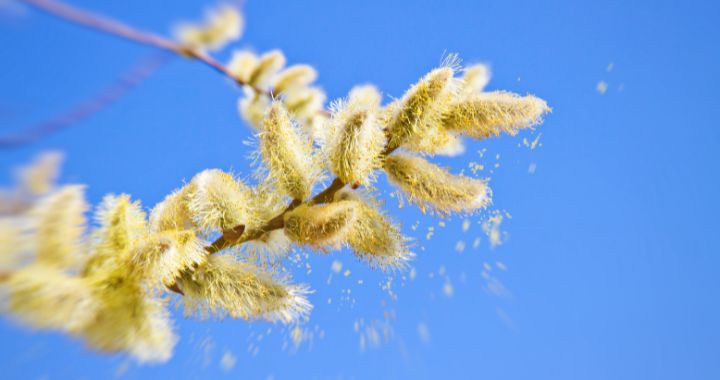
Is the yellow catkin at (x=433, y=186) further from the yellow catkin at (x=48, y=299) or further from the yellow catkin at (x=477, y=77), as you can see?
the yellow catkin at (x=48, y=299)

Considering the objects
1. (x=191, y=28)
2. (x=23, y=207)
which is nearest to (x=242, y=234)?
(x=23, y=207)

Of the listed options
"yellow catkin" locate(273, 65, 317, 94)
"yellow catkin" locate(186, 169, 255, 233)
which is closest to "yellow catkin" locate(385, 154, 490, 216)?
"yellow catkin" locate(186, 169, 255, 233)

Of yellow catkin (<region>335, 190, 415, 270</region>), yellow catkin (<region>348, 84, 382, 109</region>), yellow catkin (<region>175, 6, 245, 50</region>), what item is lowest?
yellow catkin (<region>335, 190, 415, 270</region>)

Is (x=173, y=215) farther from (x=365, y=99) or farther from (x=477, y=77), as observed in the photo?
(x=477, y=77)

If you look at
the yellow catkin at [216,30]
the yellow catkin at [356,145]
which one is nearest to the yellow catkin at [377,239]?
the yellow catkin at [356,145]

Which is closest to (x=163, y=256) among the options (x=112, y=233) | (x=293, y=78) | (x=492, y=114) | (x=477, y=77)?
(x=112, y=233)

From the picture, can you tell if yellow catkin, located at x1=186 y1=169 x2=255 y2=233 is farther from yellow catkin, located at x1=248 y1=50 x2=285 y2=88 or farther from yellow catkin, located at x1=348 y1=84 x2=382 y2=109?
yellow catkin, located at x1=248 y1=50 x2=285 y2=88
